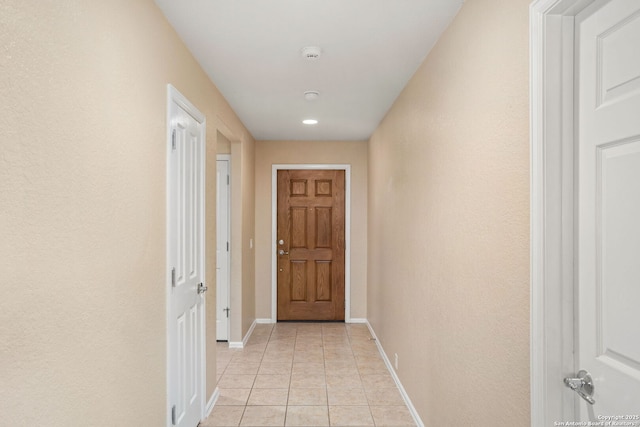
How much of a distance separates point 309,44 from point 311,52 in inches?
2.8

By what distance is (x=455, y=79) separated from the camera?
200 centimetres

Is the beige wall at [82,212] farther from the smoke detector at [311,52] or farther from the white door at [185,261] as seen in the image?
the smoke detector at [311,52]

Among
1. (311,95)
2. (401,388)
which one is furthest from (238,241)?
(401,388)

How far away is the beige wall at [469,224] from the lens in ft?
4.64

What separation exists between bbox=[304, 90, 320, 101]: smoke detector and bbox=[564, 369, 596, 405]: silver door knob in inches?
99.7

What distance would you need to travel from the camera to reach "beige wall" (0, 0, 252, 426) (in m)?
0.99

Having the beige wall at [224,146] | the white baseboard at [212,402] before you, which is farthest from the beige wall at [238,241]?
the white baseboard at [212,402]

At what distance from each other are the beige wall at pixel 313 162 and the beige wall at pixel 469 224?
2.09 m

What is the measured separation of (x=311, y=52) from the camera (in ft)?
7.72

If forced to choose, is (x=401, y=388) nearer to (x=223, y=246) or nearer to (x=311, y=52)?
(x=223, y=246)

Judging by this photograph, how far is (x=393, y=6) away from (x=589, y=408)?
172cm

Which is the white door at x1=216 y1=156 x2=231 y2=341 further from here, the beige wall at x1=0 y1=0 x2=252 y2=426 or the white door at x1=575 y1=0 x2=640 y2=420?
the white door at x1=575 y1=0 x2=640 y2=420

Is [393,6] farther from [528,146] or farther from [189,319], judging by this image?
[189,319]

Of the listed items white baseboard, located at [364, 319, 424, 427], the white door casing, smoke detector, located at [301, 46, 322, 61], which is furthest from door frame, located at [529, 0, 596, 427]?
white baseboard, located at [364, 319, 424, 427]
